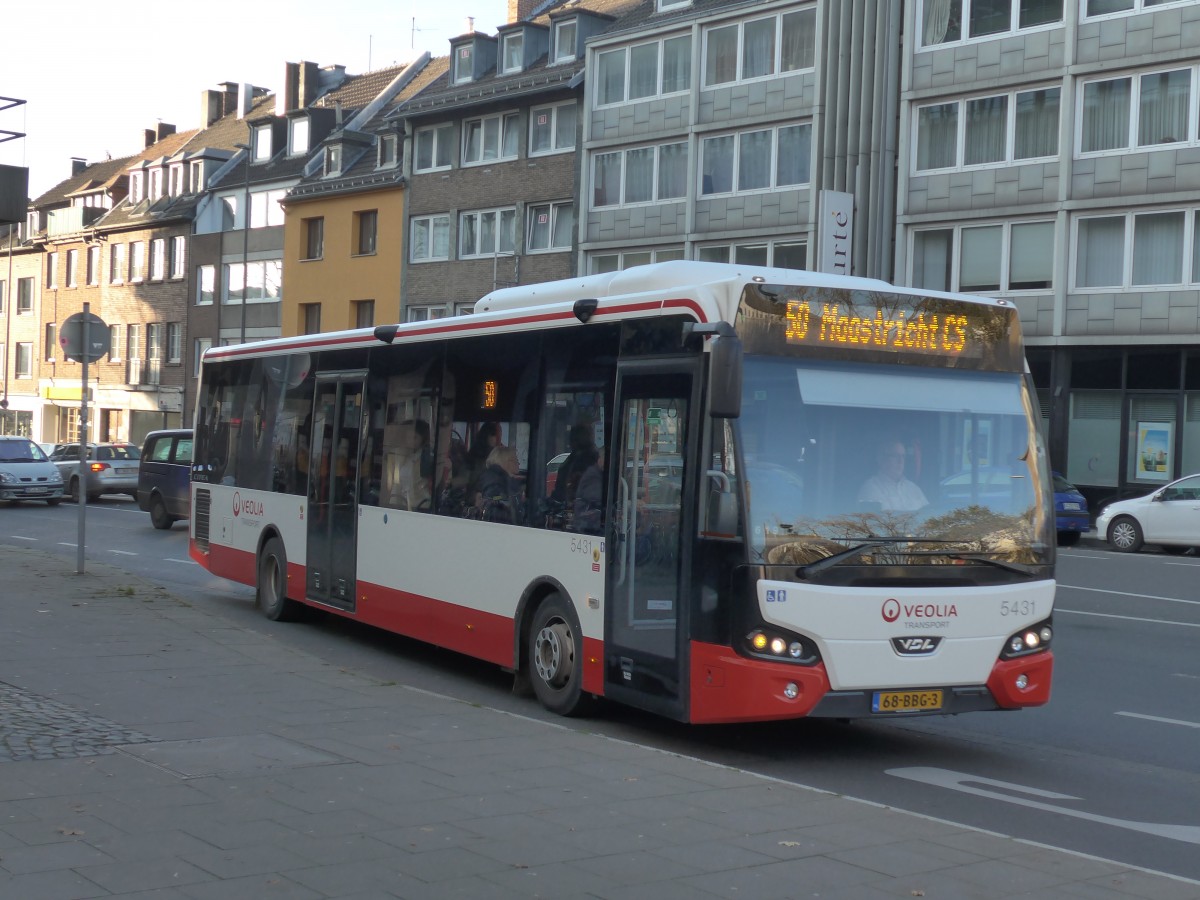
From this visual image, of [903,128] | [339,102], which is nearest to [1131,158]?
[903,128]

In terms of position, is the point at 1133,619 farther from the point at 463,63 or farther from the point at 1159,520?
the point at 463,63

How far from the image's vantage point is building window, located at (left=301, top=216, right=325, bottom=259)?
57.2 meters

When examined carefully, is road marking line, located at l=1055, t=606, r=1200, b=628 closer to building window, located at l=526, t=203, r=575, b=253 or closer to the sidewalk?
the sidewalk

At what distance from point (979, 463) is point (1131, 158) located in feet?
87.9

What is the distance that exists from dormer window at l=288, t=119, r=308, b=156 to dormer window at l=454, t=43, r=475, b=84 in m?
10.2

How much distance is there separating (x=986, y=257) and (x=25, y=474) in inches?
952

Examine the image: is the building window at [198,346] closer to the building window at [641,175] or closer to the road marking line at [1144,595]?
the building window at [641,175]

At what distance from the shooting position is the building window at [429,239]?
51.4 metres

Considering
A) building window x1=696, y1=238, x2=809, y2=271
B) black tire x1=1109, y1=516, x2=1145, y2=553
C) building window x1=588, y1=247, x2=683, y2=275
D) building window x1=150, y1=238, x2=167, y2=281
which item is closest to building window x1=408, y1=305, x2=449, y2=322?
building window x1=588, y1=247, x2=683, y2=275

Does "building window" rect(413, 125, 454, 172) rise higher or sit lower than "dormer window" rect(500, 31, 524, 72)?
lower

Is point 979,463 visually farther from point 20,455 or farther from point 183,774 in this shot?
point 20,455

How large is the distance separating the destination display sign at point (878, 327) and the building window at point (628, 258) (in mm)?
33367

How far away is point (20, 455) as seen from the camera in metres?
38.2

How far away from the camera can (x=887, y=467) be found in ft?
28.4
